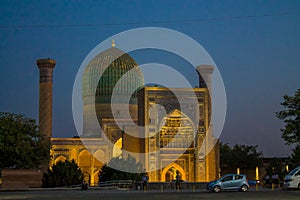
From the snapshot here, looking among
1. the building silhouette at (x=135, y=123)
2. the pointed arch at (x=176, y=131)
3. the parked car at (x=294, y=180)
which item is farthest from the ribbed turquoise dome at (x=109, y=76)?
the parked car at (x=294, y=180)

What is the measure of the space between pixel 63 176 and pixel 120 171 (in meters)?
2.96

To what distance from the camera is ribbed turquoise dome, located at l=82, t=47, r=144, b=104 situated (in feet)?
147

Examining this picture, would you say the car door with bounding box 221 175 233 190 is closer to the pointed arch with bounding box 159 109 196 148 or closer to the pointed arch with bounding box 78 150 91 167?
the pointed arch with bounding box 159 109 196 148

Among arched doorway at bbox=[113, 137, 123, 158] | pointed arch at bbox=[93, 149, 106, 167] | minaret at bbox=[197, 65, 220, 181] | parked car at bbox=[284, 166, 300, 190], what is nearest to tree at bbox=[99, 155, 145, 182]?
minaret at bbox=[197, 65, 220, 181]

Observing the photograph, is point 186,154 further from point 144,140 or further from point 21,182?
point 21,182

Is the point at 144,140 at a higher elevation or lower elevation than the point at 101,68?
lower

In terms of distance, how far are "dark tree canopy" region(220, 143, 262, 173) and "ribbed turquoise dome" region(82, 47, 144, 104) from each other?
30.5 feet

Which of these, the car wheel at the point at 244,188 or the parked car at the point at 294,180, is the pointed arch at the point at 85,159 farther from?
the parked car at the point at 294,180

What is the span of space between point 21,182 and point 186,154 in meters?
11.2

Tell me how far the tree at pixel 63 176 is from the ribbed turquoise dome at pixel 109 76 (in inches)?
628

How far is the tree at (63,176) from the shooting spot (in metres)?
28.5

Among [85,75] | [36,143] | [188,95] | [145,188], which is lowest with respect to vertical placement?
[145,188]

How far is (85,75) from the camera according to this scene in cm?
4581

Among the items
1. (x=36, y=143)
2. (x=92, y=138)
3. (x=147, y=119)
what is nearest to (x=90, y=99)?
(x=92, y=138)
